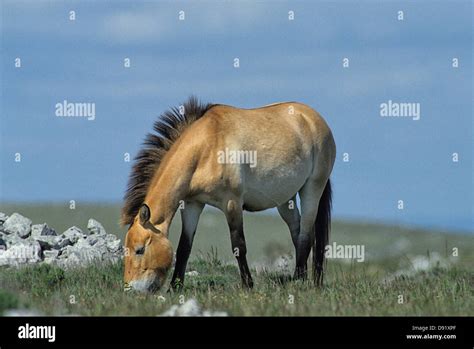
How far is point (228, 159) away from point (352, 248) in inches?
105

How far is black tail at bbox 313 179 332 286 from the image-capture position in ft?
56.1

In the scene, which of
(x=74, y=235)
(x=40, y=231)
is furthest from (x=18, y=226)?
Answer: (x=74, y=235)

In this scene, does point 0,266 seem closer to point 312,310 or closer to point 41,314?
point 41,314

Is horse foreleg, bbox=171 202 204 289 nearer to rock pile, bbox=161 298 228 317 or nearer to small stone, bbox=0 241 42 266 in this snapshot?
rock pile, bbox=161 298 228 317

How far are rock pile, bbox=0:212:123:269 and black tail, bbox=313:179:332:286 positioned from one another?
370cm

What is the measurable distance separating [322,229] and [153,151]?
4.14 meters

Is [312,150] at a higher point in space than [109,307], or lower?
higher

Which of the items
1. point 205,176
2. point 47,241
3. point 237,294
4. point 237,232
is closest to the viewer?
point 237,294

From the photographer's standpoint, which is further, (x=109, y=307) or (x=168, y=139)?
(x=168, y=139)

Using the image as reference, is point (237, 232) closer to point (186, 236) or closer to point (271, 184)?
point (186, 236)

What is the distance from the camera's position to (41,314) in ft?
35.3

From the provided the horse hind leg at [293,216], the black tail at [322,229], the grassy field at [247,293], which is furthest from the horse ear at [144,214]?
the black tail at [322,229]

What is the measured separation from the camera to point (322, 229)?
17.3 metres
